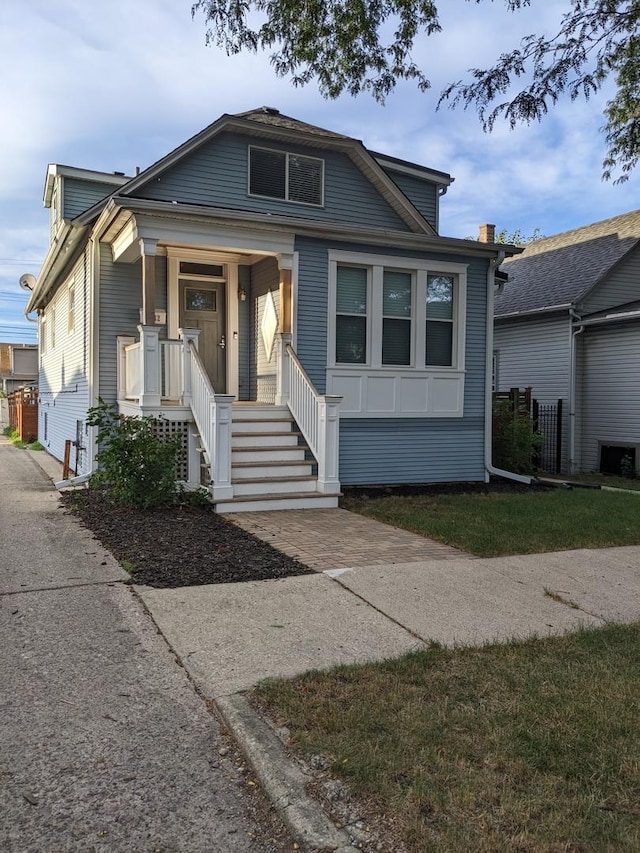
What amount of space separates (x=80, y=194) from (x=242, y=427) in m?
6.27

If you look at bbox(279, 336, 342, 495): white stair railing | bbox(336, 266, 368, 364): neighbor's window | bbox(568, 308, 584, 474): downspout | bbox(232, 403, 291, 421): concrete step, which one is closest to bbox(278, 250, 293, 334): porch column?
bbox(279, 336, 342, 495): white stair railing

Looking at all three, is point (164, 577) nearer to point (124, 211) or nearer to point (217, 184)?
point (124, 211)

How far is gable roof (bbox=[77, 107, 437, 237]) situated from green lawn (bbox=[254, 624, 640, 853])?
8.74 metres

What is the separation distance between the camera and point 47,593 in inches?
202

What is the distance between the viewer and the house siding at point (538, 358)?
16359 millimetres

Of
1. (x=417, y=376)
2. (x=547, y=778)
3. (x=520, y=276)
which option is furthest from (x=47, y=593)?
(x=520, y=276)

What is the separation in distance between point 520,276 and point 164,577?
17315 mm

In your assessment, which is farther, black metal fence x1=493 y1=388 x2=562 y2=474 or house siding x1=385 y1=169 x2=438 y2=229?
black metal fence x1=493 y1=388 x2=562 y2=474

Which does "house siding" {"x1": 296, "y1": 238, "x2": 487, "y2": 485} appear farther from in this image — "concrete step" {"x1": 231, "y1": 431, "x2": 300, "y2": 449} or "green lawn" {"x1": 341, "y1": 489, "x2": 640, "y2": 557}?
"concrete step" {"x1": 231, "y1": 431, "x2": 300, "y2": 449}

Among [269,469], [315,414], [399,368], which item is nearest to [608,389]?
[399,368]

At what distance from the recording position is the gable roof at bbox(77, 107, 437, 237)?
10.5m

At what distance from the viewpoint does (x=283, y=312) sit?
33.6 ft

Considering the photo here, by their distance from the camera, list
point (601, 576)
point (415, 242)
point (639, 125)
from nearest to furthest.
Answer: point (601, 576) → point (639, 125) → point (415, 242)

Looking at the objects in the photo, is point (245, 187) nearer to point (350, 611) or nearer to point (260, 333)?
point (260, 333)
